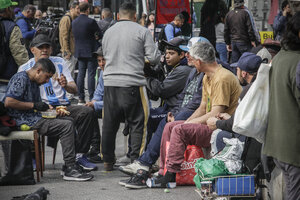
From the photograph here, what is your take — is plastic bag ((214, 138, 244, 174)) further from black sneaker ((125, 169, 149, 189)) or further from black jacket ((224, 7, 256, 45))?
black jacket ((224, 7, 256, 45))

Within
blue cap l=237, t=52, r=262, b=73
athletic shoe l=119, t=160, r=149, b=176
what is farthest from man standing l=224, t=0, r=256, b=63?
blue cap l=237, t=52, r=262, b=73

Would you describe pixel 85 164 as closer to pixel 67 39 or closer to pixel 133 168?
pixel 133 168

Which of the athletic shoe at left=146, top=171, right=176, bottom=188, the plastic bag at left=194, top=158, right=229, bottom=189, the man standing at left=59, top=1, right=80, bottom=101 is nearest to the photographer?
the plastic bag at left=194, top=158, right=229, bottom=189

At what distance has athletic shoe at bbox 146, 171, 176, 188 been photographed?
6.10 meters

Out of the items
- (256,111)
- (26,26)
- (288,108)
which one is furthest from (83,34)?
(288,108)

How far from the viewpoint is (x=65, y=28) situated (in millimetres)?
12148

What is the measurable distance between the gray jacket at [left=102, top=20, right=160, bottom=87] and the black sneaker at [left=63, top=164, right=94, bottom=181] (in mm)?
1040

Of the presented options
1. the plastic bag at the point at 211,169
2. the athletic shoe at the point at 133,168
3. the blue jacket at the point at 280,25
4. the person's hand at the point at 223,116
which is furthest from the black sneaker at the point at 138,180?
the blue jacket at the point at 280,25

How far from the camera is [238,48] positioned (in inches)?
434

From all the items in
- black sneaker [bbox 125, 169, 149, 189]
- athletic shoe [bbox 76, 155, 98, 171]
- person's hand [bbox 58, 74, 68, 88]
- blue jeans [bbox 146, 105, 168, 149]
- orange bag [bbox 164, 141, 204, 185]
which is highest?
person's hand [bbox 58, 74, 68, 88]

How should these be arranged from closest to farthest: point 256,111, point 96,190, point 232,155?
1. point 256,111
2. point 232,155
3. point 96,190

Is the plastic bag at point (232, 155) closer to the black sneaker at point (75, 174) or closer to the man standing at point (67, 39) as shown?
the black sneaker at point (75, 174)

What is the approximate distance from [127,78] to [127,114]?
16.6 inches

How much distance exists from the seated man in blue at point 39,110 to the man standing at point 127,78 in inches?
20.0
